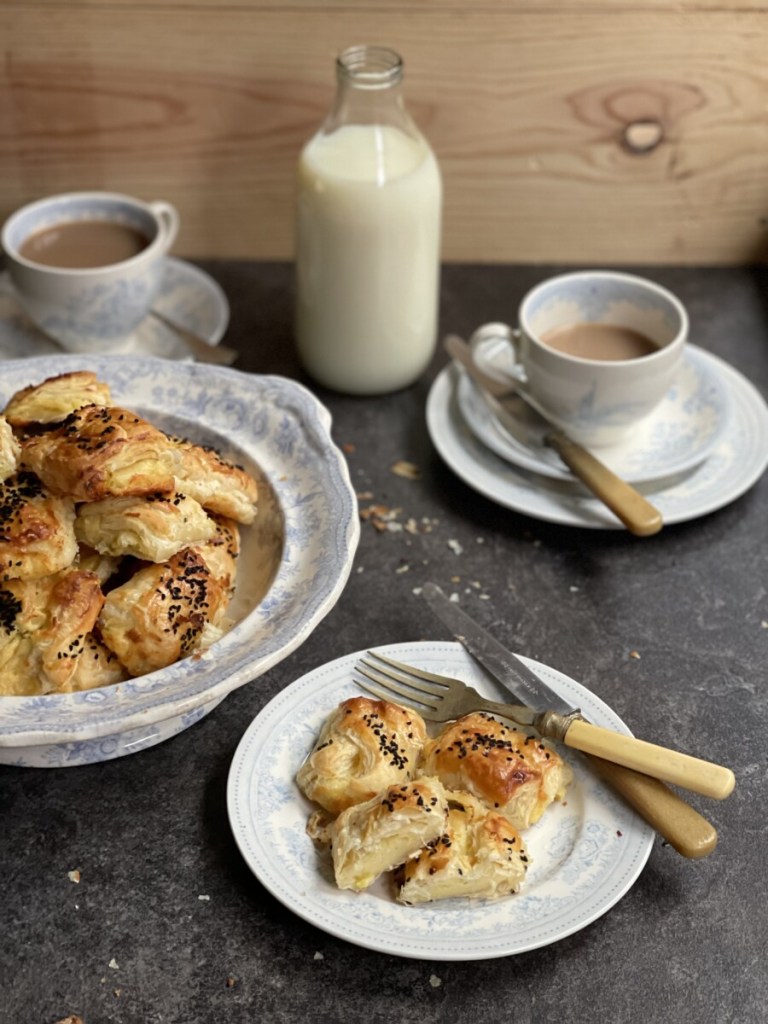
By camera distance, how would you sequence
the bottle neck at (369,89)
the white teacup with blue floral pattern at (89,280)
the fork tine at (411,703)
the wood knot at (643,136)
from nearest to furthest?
the fork tine at (411,703) < the bottle neck at (369,89) < the white teacup with blue floral pattern at (89,280) < the wood knot at (643,136)

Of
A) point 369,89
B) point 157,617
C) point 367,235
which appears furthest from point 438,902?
point 369,89

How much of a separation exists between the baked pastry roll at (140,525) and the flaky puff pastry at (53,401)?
124 mm

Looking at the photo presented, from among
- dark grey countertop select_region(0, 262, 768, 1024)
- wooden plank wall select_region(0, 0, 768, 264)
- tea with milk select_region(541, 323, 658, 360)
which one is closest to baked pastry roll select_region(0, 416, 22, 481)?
dark grey countertop select_region(0, 262, 768, 1024)

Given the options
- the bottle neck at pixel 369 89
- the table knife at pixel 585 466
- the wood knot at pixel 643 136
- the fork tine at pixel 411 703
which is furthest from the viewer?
the wood knot at pixel 643 136

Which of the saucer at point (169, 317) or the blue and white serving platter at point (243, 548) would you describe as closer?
the blue and white serving platter at point (243, 548)

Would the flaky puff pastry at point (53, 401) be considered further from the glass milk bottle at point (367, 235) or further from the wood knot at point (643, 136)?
the wood knot at point (643, 136)

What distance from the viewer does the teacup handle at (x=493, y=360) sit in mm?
1689

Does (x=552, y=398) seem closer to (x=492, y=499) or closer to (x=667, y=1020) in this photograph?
(x=492, y=499)

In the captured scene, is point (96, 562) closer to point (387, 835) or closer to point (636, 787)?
point (387, 835)

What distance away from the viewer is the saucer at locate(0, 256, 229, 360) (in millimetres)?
1856

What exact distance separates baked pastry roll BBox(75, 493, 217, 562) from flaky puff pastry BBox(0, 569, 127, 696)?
0.04m

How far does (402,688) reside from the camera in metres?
1.25

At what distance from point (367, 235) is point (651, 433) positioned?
0.48 meters

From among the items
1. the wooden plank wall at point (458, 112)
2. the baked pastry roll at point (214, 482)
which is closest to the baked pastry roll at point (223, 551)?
the baked pastry roll at point (214, 482)
